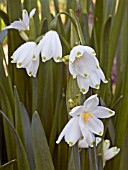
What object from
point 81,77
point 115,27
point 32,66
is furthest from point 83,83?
point 115,27

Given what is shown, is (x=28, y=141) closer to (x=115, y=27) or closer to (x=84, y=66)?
(x=84, y=66)

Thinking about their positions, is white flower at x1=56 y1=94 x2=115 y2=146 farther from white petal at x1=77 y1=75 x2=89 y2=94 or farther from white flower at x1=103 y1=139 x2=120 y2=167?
white flower at x1=103 y1=139 x2=120 y2=167

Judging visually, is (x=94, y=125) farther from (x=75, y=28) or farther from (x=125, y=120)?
(x=125, y=120)

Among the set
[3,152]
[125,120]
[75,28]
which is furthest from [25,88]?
[75,28]

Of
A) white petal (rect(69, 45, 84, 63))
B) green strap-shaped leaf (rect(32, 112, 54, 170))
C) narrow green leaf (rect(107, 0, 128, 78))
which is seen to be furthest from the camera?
narrow green leaf (rect(107, 0, 128, 78))

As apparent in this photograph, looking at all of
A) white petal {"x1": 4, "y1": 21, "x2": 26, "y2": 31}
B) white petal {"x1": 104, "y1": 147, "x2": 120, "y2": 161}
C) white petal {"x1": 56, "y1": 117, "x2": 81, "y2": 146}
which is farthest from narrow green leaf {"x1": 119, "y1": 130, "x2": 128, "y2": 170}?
white petal {"x1": 4, "y1": 21, "x2": 26, "y2": 31}

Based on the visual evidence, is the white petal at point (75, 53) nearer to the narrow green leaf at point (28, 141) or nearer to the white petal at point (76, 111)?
the white petal at point (76, 111)
